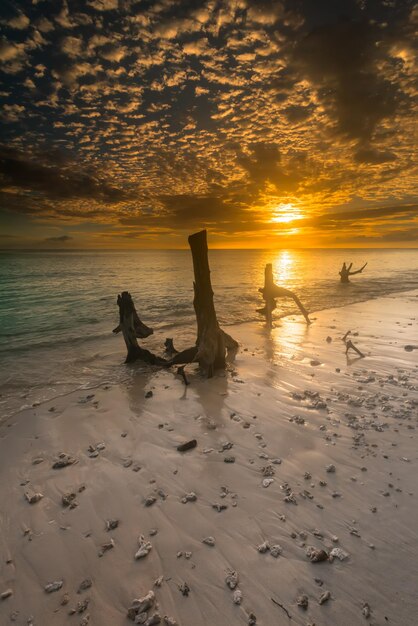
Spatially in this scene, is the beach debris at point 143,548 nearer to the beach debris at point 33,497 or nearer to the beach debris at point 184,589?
the beach debris at point 184,589

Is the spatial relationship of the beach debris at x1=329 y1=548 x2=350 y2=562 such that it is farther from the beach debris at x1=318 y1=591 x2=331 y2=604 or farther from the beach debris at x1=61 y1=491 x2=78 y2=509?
the beach debris at x1=61 y1=491 x2=78 y2=509

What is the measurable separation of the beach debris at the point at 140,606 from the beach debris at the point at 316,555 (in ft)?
6.60

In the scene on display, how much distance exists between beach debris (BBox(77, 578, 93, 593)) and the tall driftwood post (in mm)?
6964

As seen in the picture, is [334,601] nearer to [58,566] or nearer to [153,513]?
[153,513]

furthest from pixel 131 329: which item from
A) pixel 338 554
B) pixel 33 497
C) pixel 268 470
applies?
pixel 338 554

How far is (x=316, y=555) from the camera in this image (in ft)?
12.8

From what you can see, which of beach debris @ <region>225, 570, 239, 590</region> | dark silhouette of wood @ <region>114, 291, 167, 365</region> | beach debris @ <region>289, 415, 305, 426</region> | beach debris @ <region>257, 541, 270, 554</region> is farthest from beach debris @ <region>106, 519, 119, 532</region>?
dark silhouette of wood @ <region>114, 291, 167, 365</region>

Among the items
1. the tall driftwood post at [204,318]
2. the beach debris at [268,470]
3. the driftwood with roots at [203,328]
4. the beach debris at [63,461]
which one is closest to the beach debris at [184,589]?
the beach debris at [268,470]

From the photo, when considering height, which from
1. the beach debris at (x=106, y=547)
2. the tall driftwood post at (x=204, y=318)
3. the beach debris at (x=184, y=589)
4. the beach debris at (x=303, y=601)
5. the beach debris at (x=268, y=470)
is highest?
the tall driftwood post at (x=204, y=318)

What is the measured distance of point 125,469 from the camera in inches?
231

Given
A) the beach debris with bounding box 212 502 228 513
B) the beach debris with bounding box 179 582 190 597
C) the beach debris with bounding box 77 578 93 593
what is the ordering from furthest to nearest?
the beach debris with bounding box 212 502 228 513 < the beach debris with bounding box 77 578 93 593 < the beach debris with bounding box 179 582 190 597

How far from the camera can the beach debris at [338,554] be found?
3898 mm

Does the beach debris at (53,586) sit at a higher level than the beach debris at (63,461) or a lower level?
higher

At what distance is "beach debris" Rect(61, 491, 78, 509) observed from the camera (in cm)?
507
